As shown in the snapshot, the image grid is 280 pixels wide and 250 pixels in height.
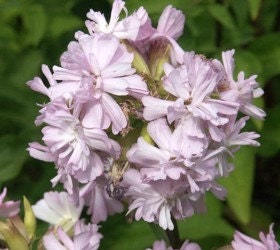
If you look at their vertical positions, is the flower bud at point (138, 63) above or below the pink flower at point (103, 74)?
below

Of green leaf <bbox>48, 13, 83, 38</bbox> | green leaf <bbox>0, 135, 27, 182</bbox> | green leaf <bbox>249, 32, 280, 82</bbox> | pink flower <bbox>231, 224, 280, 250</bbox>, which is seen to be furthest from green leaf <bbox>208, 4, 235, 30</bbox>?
pink flower <bbox>231, 224, 280, 250</bbox>

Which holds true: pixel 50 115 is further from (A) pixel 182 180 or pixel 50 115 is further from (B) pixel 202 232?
(B) pixel 202 232

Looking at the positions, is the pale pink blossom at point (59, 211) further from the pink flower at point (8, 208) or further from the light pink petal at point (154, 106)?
the light pink petal at point (154, 106)

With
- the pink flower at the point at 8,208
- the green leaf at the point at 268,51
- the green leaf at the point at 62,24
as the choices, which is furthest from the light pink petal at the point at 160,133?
the green leaf at the point at 62,24

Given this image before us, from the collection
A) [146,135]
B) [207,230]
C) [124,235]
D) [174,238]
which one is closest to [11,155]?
[124,235]

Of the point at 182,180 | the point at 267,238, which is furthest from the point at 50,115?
the point at 267,238

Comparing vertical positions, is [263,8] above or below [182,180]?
below
